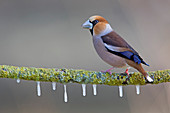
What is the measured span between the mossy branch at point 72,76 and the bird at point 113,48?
0.14 feet

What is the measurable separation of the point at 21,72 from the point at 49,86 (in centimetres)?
143

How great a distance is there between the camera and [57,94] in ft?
8.62

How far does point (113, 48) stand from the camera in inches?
54.1

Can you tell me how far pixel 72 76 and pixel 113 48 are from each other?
0.25m

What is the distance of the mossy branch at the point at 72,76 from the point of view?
1.21 meters

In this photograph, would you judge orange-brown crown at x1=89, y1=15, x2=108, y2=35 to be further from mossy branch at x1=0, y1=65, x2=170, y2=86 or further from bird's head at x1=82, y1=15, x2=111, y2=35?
mossy branch at x1=0, y1=65, x2=170, y2=86

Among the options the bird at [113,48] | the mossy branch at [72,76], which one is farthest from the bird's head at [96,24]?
the mossy branch at [72,76]

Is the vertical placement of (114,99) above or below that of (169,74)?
below

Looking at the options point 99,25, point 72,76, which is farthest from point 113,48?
point 72,76

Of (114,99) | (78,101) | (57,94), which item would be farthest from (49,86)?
(114,99)

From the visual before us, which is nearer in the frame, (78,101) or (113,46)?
(113,46)

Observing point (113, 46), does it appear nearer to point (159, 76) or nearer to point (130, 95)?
point (159, 76)

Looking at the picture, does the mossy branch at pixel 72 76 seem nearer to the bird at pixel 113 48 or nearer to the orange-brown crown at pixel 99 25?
the bird at pixel 113 48

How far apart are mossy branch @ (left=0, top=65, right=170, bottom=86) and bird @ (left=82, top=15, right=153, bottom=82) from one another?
0.04 meters
